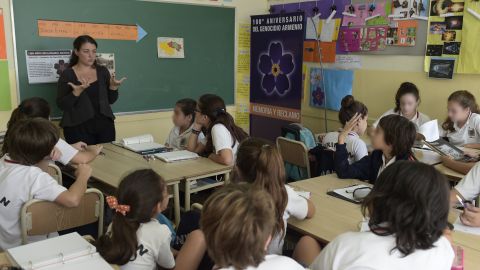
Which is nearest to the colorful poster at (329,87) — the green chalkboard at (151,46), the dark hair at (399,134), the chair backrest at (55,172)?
the green chalkboard at (151,46)

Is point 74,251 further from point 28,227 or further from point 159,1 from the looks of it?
point 159,1

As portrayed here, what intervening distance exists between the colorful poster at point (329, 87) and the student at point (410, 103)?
2.72 ft

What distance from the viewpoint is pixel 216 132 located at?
Answer: 3.16 metres

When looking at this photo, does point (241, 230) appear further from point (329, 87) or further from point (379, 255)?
point (329, 87)

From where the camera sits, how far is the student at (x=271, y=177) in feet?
6.16

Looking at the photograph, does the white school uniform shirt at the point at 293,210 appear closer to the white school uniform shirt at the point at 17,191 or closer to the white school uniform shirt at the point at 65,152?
the white school uniform shirt at the point at 17,191

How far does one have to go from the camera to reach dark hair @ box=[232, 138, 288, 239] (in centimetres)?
188

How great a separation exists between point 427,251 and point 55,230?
5.42 feet

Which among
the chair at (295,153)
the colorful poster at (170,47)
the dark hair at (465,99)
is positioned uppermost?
the colorful poster at (170,47)

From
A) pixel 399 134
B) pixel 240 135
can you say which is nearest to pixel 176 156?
pixel 240 135

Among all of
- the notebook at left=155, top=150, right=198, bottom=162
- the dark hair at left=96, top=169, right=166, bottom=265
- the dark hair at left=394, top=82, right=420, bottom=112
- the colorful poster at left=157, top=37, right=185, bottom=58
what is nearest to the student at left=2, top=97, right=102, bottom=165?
the notebook at left=155, top=150, right=198, bottom=162

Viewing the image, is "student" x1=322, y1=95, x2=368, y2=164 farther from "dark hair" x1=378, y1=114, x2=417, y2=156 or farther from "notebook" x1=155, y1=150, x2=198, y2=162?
"notebook" x1=155, y1=150, x2=198, y2=162

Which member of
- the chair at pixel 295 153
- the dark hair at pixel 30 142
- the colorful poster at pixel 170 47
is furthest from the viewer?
the colorful poster at pixel 170 47

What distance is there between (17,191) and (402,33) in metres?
3.63
